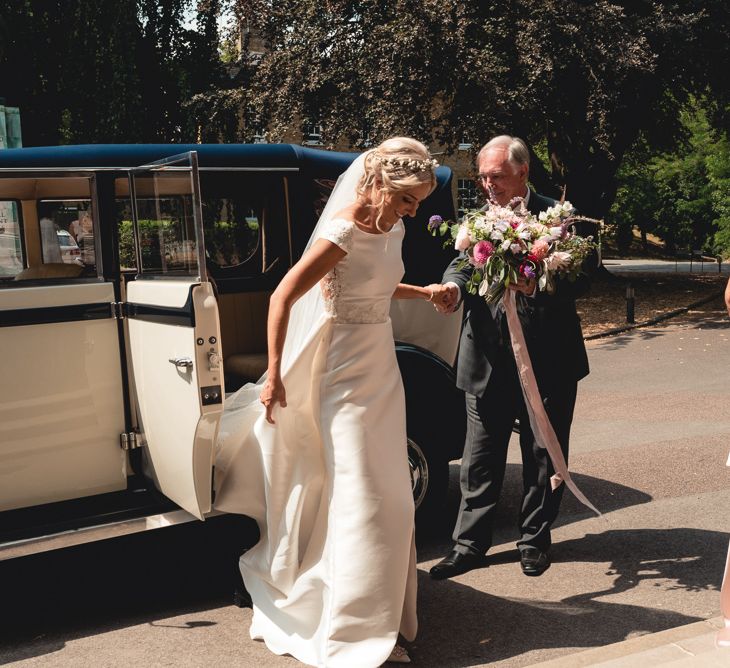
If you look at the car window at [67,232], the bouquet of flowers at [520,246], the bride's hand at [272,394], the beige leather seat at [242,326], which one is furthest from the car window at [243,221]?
the bride's hand at [272,394]

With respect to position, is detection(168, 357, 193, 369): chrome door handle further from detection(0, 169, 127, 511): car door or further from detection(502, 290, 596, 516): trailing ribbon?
detection(502, 290, 596, 516): trailing ribbon

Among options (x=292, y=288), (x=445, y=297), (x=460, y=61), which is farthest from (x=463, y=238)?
(x=460, y=61)

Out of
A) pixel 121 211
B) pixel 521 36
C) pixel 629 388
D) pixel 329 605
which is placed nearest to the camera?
pixel 329 605

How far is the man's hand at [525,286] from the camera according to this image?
436cm

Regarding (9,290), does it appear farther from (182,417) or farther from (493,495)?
(493,495)

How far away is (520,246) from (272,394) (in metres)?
1.47

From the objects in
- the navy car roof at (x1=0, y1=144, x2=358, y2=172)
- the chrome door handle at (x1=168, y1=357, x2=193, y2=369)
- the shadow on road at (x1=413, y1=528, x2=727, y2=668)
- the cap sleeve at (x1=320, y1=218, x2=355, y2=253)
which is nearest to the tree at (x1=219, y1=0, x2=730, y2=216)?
the navy car roof at (x1=0, y1=144, x2=358, y2=172)

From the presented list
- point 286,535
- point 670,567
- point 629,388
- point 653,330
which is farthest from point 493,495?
point 653,330

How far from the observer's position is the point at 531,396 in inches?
181

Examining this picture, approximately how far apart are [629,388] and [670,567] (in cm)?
553

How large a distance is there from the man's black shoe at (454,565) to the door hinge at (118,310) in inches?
83.3

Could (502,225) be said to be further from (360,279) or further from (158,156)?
(158,156)

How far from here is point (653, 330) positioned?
15.6 meters

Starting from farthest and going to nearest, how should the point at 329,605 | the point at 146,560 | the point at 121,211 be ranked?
1. the point at 146,560
2. the point at 121,211
3. the point at 329,605
